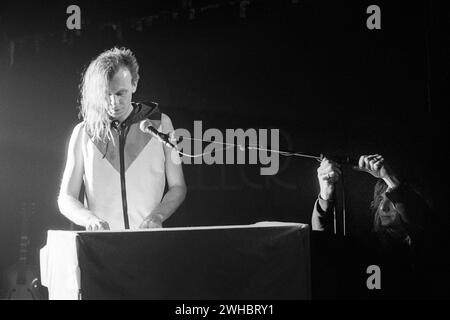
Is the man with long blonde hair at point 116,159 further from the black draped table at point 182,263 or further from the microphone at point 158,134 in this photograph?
the black draped table at point 182,263

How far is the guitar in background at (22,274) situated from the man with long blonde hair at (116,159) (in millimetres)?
1443

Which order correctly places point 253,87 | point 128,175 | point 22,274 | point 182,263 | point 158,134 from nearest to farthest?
→ 1. point 182,263
2. point 158,134
3. point 128,175
4. point 253,87
5. point 22,274

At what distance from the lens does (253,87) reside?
11.0 ft

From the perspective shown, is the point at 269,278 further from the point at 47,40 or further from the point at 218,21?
the point at 47,40

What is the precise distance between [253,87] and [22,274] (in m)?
2.23

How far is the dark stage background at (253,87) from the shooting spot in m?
3.09

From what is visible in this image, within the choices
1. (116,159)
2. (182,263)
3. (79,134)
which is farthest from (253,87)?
(182,263)

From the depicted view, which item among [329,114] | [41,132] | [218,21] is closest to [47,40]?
[41,132]

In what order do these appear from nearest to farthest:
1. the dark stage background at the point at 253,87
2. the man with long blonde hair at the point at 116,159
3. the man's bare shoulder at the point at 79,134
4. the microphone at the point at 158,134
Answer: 1. the microphone at the point at 158,134
2. the man with long blonde hair at the point at 116,159
3. the man's bare shoulder at the point at 79,134
4. the dark stage background at the point at 253,87

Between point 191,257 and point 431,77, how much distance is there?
2.00 m

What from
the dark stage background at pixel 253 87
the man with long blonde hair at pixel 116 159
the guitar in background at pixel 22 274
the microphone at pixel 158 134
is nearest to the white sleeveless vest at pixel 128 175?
the man with long blonde hair at pixel 116 159

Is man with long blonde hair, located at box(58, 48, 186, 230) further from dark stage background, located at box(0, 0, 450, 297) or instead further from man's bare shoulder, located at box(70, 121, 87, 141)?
dark stage background, located at box(0, 0, 450, 297)

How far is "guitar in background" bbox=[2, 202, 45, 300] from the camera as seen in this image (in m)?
3.89

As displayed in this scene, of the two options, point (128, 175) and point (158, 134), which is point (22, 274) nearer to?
point (128, 175)
